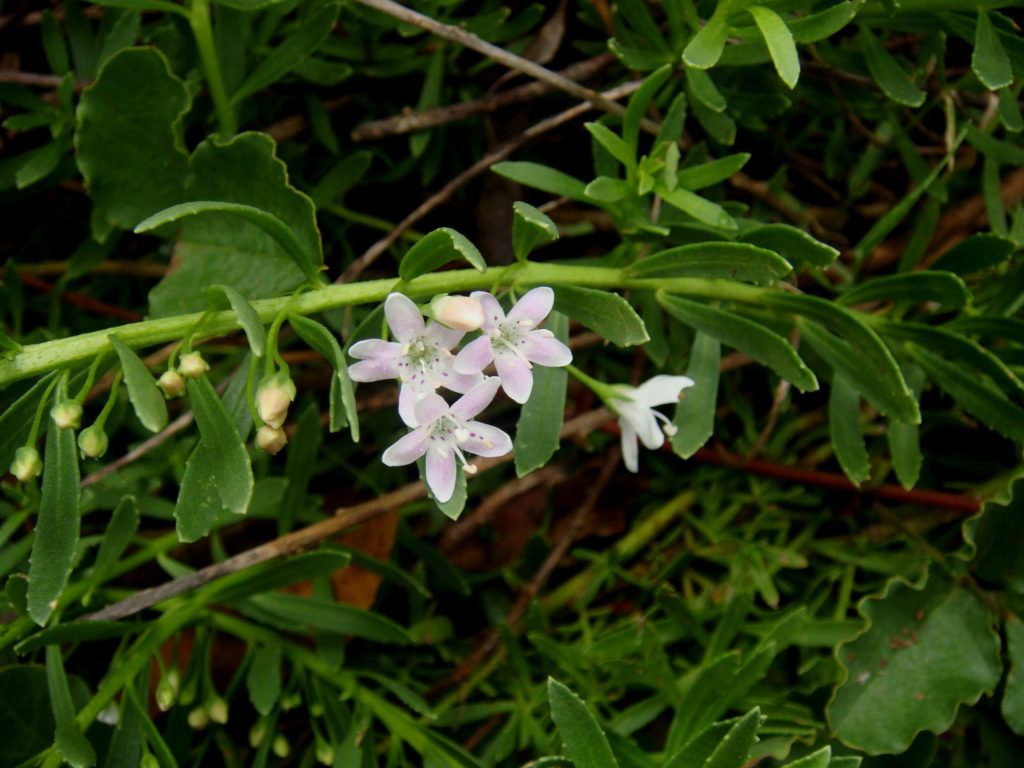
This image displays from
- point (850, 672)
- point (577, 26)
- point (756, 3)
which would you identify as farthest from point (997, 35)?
point (850, 672)

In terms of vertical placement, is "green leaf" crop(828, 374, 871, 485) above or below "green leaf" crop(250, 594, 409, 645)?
above

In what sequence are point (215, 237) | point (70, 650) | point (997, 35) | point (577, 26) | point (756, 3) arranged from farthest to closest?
point (577, 26)
point (70, 650)
point (215, 237)
point (997, 35)
point (756, 3)

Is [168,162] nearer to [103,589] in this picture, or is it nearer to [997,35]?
[103,589]

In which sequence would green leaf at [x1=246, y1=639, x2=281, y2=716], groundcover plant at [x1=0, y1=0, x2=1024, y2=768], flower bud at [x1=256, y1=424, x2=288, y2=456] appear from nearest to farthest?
flower bud at [x1=256, y1=424, x2=288, y2=456] → groundcover plant at [x1=0, y1=0, x2=1024, y2=768] → green leaf at [x1=246, y1=639, x2=281, y2=716]

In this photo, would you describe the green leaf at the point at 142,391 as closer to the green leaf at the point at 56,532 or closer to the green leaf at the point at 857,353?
the green leaf at the point at 56,532

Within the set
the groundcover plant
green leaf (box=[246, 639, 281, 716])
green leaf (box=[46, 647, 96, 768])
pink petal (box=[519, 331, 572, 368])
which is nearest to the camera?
pink petal (box=[519, 331, 572, 368])

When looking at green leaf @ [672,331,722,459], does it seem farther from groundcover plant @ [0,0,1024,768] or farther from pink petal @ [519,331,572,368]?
pink petal @ [519,331,572,368]

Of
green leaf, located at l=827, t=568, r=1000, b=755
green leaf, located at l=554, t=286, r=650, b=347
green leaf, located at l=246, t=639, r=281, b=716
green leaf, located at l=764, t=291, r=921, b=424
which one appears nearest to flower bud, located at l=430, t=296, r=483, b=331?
green leaf, located at l=554, t=286, r=650, b=347
